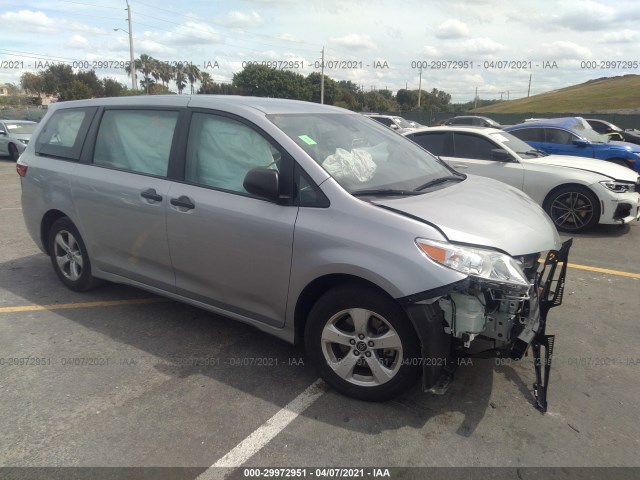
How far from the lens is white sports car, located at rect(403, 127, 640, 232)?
7.02 m

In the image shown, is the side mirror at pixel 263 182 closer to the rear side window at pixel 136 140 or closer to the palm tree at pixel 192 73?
the rear side window at pixel 136 140

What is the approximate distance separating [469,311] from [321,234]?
944 mm

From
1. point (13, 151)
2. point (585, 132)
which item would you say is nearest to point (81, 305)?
point (585, 132)

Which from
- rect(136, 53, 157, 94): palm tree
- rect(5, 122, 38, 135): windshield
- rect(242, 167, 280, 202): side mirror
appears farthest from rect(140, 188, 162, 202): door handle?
rect(136, 53, 157, 94): palm tree

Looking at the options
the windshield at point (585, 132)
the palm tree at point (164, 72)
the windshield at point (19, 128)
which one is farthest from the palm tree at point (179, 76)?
the windshield at point (585, 132)

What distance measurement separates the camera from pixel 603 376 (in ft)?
11.0

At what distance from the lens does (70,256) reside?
471 centimetres

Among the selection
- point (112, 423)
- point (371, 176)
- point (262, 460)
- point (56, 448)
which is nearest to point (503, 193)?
point (371, 176)

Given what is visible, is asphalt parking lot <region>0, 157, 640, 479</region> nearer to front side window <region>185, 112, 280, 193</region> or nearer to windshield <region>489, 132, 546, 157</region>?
front side window <region>185, 112, 280, 193</region>

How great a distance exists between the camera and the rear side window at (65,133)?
4.44 m

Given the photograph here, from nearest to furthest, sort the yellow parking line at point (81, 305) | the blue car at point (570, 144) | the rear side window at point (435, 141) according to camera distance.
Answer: the yellow parking line at point (81, 305)
the rear side window at point (435, 141)
the blue car at point (570, 144)

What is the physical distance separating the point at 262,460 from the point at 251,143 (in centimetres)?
199

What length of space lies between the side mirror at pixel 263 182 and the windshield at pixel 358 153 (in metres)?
0.31

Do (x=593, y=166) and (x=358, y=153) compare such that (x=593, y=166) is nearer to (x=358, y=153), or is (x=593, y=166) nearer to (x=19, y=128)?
(x=358, y=153)
